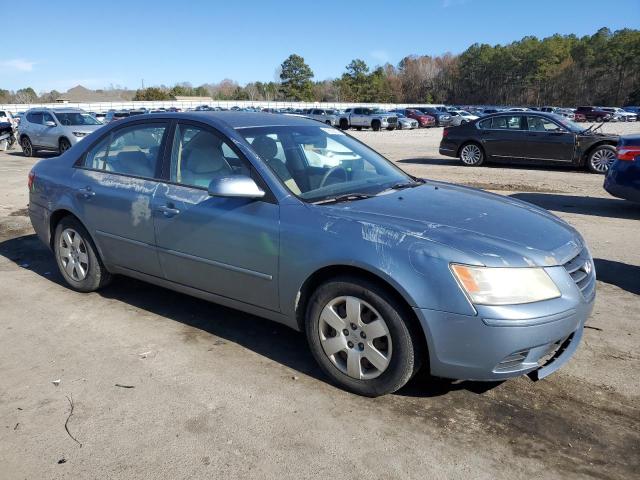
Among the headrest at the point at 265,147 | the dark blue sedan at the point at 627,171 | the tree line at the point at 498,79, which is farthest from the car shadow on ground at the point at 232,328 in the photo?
the tree line at the point at 498,79

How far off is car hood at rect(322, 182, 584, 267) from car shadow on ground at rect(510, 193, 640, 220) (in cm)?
556

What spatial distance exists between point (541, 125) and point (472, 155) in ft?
6.53

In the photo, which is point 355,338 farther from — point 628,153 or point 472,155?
point 472,155

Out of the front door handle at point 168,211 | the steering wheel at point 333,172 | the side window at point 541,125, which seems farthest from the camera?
the side window at point 541,125

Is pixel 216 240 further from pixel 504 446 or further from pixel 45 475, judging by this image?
pixel 504 446

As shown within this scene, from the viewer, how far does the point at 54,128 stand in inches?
725

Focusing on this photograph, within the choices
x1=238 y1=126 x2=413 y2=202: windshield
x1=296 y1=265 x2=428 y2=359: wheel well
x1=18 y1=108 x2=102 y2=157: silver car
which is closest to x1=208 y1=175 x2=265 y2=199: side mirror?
x1=238 y1=126 x2=413 y2=202: windshield

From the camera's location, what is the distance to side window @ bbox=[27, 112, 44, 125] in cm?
1911

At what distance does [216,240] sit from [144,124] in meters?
A: 1.44

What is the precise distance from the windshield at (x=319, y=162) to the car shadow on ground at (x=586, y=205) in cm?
554

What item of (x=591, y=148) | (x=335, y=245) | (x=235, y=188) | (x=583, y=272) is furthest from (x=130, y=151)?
(x=591, y=148)

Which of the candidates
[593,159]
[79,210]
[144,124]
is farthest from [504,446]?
[593,159]

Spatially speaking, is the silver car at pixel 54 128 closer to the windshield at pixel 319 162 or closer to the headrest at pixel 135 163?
the headrest at pixel 135 163

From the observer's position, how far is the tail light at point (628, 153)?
7920 mm
